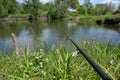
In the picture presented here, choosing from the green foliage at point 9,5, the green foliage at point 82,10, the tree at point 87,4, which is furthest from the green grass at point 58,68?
the tree at point 87,4

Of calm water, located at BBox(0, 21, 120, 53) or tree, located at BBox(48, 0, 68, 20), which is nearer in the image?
calm water, located at BBox(0, 21, 120, 53)

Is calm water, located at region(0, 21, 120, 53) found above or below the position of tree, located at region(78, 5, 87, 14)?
above

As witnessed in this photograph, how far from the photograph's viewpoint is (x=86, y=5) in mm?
103438

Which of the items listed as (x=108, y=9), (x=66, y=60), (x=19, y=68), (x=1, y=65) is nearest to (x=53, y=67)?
(x=66, y=60)

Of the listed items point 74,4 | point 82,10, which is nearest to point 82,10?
point 82,10

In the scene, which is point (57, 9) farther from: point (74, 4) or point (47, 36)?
point (47, 36)

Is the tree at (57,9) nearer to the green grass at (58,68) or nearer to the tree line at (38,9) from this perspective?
the tree line at (38,9)

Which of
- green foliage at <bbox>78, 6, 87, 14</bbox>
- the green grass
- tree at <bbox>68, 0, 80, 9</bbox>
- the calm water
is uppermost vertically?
the green grass

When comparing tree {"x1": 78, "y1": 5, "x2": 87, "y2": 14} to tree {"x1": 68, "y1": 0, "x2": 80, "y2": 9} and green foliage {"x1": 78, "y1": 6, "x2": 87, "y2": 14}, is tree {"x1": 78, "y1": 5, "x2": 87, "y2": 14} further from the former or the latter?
tree {"x1": 68, "y1": 0, "x2": 80, "y2": 9}

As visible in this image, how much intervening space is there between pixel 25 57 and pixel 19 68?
30cm

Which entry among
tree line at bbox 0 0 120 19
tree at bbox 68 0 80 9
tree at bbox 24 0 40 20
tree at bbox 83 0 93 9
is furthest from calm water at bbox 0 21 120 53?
tree at bbox 83 0 93 9

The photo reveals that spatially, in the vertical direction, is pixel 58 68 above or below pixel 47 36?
above

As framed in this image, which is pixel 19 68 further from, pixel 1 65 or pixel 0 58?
pixel 0 58

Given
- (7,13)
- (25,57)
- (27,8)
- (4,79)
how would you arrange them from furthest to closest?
1. (27,8)
2. (7,13)
3. (25,57)
4. (4,79)
